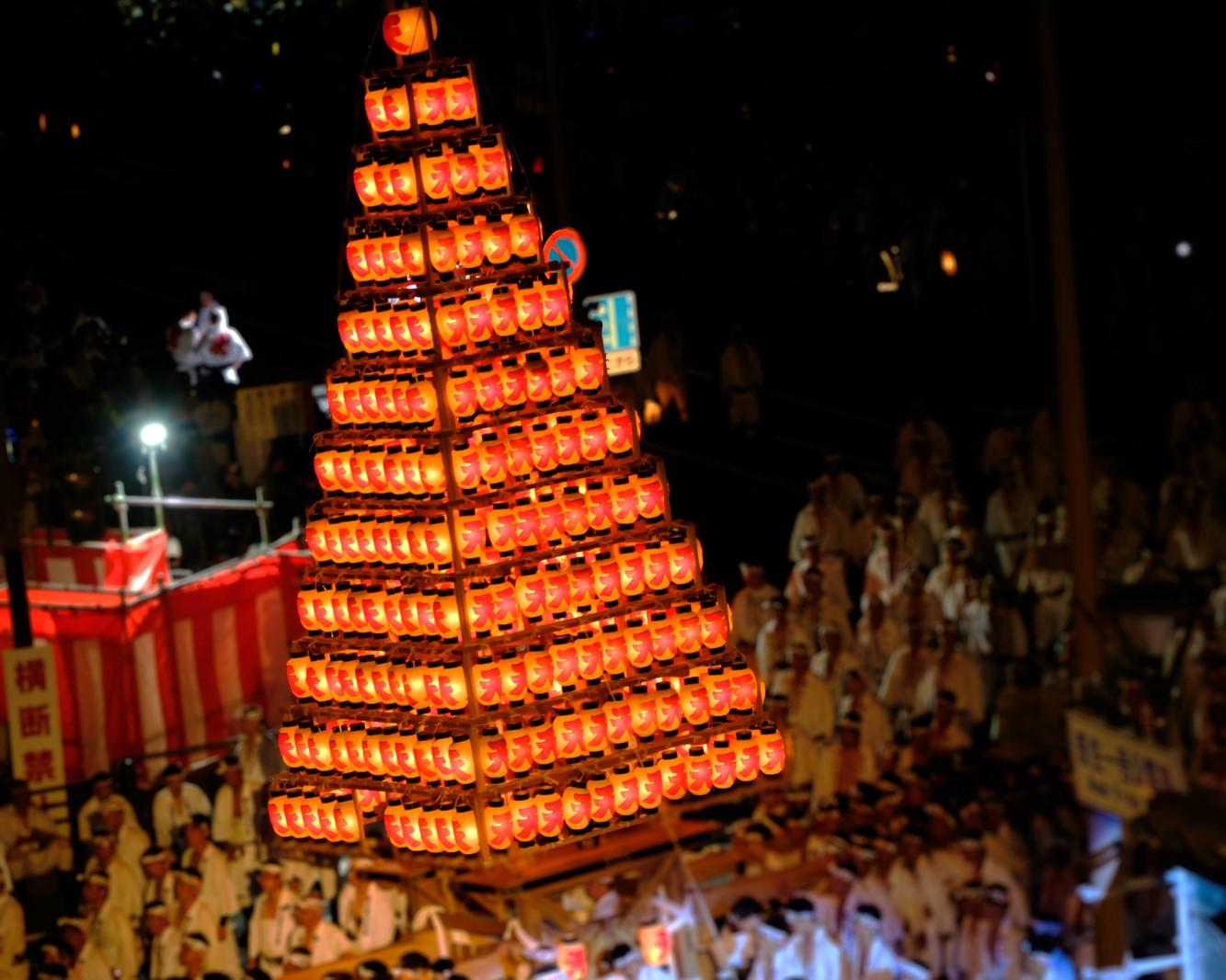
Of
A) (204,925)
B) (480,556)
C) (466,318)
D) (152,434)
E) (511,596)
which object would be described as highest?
(152,434)

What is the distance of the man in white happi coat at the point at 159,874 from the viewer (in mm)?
13734

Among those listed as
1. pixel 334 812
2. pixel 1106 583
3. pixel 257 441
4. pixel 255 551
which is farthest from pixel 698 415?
pixel 334 812

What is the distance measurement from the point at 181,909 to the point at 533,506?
6775mm

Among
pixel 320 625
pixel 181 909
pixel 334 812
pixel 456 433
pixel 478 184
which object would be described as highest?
pixel 478 184

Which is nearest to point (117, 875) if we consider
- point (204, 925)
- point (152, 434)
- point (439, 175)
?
point (204, 925)

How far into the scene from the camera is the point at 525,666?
7.85 m

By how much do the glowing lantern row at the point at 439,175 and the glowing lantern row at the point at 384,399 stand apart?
2.41 ft

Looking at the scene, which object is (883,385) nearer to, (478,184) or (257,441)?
(257,441)

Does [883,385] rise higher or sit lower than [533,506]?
higher

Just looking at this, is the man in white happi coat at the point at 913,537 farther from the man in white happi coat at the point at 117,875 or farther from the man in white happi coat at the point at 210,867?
the man in white happi coat at the point at 117,875

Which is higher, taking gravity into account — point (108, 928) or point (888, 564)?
point (888, 564)

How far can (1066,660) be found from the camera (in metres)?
14.9

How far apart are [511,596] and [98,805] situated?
806cm

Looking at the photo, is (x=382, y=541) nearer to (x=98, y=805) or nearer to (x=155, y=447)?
(x=98, y=805)
